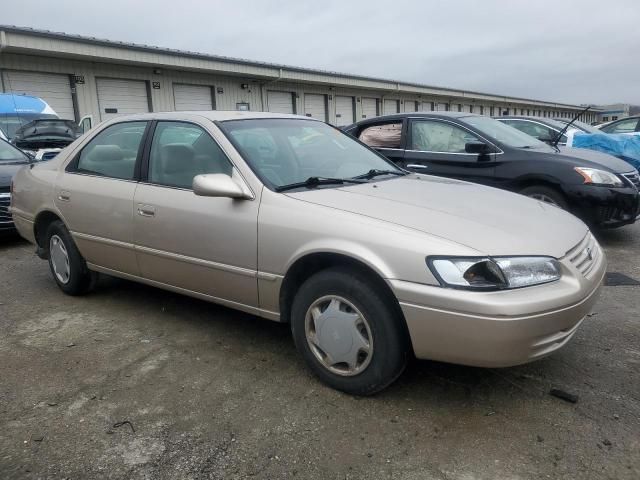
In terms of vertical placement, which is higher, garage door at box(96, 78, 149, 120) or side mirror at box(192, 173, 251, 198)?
garage door at box(96, 78, 149, 120)

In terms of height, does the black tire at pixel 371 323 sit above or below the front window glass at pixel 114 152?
below

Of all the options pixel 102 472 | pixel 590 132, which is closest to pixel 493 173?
pixel 590 132

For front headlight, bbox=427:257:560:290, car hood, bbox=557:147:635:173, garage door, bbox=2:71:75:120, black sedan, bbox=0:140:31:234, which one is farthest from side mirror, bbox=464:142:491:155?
garage door, bbox=2:71:75:120

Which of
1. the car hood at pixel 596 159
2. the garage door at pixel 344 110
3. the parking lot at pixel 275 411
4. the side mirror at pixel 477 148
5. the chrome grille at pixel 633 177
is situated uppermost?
the garage door at pixel 344 110

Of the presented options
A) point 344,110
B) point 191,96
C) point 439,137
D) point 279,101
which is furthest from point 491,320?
point 344,110

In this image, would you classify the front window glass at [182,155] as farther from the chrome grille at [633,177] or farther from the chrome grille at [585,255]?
the chrome grille at [633,177]

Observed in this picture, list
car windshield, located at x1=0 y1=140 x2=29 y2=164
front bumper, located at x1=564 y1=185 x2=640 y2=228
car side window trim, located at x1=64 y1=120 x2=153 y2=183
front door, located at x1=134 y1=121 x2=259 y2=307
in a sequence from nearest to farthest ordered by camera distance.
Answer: front door, located at x1=134 y1=121 x2=259 y2=307 → car side window trim, located at x1=64 y1=120 x2=153 y2=183 → front bumper, located at x1=564 y1=185 x2=640 y2=228 → car windshield, located at x1=0 y1=140 x2=29 y2=164

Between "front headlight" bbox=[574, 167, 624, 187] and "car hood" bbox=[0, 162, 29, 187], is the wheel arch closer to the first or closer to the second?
"front headlight" bbox=[574, 167, 624, 187]

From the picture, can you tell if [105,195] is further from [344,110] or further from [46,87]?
[344,110]

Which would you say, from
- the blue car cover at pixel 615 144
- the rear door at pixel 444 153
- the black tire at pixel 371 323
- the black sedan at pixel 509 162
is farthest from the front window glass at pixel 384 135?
the black tire at pixel 371 323

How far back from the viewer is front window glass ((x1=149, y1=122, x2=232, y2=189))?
336cm

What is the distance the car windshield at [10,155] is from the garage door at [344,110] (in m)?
18.1

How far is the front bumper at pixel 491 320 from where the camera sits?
90.2 inches

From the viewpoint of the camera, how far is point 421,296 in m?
2.40
